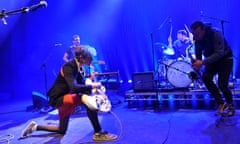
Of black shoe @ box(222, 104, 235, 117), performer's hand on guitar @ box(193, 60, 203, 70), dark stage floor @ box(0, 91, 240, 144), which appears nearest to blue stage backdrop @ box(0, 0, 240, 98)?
dark stage floor @ box(0, 91, 240, 144)

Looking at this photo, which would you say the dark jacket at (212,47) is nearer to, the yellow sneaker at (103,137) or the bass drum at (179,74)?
the bass drum at (179,74)

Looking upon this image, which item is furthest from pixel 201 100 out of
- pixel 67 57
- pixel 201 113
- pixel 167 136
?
pixel 67 57

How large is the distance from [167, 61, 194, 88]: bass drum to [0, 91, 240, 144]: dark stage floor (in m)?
0.36

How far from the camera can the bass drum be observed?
220 inches

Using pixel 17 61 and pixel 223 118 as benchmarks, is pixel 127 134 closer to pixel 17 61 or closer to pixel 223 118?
pixel 223 118

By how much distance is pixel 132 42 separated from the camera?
318 inches

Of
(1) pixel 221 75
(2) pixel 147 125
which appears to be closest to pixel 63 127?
(2) pixel 147 125

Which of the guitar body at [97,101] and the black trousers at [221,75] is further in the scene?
the black trousers at [221,75]

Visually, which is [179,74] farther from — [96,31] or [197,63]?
[96,31]

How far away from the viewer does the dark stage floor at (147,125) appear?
12.1 feet

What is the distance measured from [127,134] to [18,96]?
19.3 feet

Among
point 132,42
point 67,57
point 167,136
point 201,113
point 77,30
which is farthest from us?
point 77,30

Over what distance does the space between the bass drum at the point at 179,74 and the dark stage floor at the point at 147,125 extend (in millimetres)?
364

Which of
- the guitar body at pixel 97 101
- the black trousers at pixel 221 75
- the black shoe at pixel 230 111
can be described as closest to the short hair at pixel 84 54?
the guitar body at pixel 97 101
